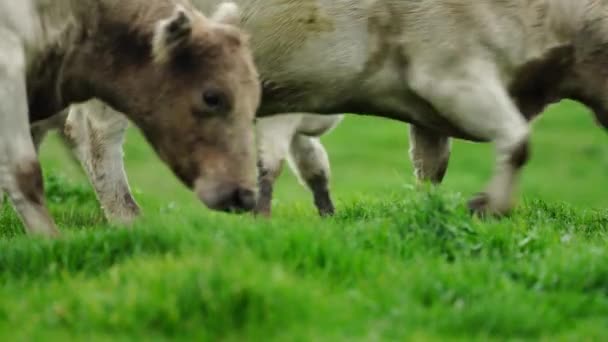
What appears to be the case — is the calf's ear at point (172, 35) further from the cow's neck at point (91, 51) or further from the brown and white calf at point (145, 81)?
the cow's neck at point (91, 51)

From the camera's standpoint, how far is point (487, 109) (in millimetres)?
8883

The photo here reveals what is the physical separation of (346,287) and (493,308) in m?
0.73

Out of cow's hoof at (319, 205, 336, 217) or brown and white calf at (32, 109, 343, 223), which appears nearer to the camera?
brown and white calf at (32, 109, 343, 223)

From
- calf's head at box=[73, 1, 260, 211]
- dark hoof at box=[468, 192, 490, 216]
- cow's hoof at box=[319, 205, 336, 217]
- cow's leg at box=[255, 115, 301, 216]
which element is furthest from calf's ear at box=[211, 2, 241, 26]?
cow's hoof at box=[319, 205, 336, 217]

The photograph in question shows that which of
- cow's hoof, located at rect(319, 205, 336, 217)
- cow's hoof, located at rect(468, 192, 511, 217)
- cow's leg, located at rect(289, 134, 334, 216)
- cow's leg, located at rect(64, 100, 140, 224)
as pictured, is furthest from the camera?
cow's leg, located at rect(289, 134, 334, 216)

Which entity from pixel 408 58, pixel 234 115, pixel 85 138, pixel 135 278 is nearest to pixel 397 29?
pixel 408 58

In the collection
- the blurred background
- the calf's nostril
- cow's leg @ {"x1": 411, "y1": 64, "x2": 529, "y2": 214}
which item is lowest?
the blurred background

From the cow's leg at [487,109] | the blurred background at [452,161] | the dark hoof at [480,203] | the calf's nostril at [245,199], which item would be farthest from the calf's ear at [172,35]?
the blurred background at [452,161]

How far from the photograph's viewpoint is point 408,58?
8961 mm

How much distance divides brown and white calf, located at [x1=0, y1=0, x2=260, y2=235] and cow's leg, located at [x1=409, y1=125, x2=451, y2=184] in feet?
9.94

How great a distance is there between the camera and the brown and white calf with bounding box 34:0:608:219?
8867 millimetres

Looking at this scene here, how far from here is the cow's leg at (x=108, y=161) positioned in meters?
9.97

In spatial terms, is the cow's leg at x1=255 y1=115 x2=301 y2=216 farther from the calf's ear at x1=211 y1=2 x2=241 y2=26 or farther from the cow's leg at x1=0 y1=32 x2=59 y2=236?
the cow's leg at x1=0 y1=32 x2=59 y2=236

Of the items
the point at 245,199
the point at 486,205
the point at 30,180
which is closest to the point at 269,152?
the point at 486,205
